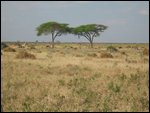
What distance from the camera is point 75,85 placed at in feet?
33.3

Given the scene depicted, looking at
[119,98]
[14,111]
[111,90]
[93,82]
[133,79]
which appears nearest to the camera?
[14,111]

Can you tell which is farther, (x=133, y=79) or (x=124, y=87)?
(x=133, y=79)

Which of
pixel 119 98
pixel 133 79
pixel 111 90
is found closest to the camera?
pixel 119 98

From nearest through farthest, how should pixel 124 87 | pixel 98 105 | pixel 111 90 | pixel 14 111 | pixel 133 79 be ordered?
pixel 14 111 → pixel 98 105 → pixel 111 90 → pixel 124 87 → pixel 133 79

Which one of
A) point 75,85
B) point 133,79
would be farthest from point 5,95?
point 133,79

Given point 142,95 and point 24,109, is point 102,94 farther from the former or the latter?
point 24,109

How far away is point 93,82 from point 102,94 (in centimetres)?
203

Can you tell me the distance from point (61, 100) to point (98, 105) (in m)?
0.99

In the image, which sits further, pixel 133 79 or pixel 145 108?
pixel 133 79

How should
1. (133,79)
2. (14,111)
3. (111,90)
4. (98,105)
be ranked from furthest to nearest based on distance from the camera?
(133,79) → (111,90) → (98,105) → (14,111)

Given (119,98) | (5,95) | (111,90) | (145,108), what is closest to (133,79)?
(111,90)

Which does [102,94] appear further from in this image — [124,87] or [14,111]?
[14,111]

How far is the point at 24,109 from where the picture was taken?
713 cm

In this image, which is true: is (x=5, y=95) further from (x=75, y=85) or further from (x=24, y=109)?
(x=75, y=85)
